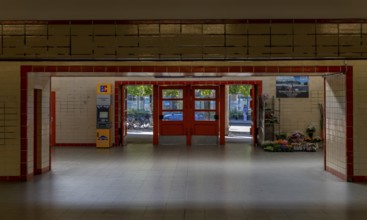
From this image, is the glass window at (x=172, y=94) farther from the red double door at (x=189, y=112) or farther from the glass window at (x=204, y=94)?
the glass window at (x=204, y=94)

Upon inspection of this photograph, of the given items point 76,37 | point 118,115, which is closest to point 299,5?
point 76,37

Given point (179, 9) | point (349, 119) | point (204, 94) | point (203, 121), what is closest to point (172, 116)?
point (203, 121)

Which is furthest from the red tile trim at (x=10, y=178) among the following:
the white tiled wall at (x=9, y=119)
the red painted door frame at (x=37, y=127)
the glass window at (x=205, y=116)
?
the glass window at (x=205, y=116)

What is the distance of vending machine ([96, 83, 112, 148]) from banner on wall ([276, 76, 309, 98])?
19.7 ft

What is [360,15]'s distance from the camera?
490cm

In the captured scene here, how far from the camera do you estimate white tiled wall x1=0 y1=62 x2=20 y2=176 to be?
27.8ft

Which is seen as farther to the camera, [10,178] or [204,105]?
[204,105]

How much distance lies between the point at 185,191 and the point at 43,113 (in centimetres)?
399

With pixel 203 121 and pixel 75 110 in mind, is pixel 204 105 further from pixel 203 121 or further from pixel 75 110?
pixel 75 110

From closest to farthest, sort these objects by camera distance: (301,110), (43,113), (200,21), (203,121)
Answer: (200,21)
(43,113)
(301,110)
(203,121)

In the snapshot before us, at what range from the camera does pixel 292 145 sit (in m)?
14.0

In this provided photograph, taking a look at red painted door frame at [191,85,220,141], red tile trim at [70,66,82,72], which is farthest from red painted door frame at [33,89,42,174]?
red painted door frame at [191,85,220,141]

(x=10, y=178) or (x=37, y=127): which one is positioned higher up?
(x=37, y=127)

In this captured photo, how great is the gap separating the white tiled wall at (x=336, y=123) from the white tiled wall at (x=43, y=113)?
6.15m
